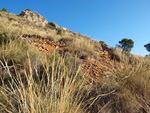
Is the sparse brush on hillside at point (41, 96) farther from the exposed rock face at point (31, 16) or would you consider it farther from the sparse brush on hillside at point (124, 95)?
the exposed rock face at point (31, 16)

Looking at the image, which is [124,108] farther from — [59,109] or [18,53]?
[18,53]

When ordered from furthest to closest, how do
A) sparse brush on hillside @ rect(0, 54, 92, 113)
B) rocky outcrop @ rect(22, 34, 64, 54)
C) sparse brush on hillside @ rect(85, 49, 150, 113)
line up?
rocky outcrop @ rect(22, 34, 64, 54) < sparse brush on hillside @ rect(85, 49, 150, 113) < sparse brush on hillside @ rect(0, 54, 92, 113)

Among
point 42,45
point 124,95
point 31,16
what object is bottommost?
point 124,95

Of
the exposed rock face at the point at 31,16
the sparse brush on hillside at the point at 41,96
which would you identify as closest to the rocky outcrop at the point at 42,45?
the sparse brush on hillside at the point at 41,96

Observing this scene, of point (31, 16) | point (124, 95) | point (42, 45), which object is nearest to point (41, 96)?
point (124, 95)

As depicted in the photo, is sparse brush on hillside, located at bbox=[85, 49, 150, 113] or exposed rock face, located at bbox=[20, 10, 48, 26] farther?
exposed rock face, located at bbox=[20, 10, 48, 26]

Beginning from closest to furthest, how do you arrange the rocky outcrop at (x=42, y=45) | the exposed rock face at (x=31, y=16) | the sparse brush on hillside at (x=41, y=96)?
the sparse brush on hillside at (x=41, y=96)
the rocky outcrop at (x=42, y=45)
the exposed rock face at (x=31, y=16)

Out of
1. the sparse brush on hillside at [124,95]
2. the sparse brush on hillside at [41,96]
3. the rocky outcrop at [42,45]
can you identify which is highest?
the rocky outcrop at [42,45]

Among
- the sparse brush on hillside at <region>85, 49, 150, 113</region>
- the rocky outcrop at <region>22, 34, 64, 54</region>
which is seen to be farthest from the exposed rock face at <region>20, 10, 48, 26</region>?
the sparse brush on hillside at <region>85, 49, 150, 113</region>

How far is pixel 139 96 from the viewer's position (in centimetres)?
192

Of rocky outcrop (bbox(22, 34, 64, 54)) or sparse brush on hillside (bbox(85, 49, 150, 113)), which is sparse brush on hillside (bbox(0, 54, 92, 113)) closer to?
sparse brush on hillside (bbox(85, 49, 150, 113))

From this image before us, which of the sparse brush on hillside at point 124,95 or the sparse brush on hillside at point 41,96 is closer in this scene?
the sparse brush on hillside at point 41,96

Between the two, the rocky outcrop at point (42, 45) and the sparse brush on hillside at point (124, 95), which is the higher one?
the rocky outcrop at point (42, 45)

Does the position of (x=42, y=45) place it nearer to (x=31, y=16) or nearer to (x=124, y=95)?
(x=124, y=95)
